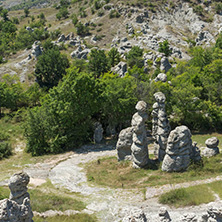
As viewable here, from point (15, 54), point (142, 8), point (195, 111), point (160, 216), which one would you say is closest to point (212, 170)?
point (160, 216)

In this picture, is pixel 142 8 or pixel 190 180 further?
pixel 142 8

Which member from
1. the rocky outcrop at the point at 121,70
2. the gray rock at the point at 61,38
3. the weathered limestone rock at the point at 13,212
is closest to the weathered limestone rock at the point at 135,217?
the weathered limestone rock at the point at 13,212

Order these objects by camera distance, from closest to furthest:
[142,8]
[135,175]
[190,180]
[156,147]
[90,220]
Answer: [90,220]
[190,180]
[135,175]
[156,147]
[142,8]

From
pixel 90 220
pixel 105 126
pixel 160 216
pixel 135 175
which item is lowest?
pixel 105 126

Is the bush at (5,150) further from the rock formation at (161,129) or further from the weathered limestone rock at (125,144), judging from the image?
the rock formation at (161,129)

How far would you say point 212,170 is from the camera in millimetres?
20078

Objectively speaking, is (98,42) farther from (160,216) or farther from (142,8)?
(160,216)

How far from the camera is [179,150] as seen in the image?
2059 cm

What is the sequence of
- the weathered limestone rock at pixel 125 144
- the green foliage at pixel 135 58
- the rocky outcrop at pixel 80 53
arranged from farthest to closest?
the rocky outcrop at pixel 80 53 < the green foliage at pixel 135 58 < the weathered limestone rock at pixel 125 144

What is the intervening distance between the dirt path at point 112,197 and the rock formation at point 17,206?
4.92 meters

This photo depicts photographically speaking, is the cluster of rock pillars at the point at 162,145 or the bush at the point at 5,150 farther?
the bush at the point at 5,150

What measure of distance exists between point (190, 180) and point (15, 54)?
8591 centimetres

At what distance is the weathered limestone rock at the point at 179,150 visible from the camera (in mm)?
20469

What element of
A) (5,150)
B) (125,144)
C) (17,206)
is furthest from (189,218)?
(5,150)
